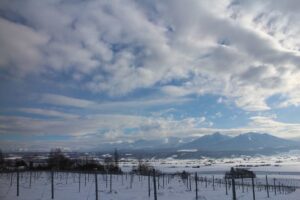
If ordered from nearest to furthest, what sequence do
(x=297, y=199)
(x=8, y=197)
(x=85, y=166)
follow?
(x=8, y=197) → (x=297, y=199) → (x=85, y=166)

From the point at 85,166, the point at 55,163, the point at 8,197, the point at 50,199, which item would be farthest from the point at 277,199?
the point at 55,163

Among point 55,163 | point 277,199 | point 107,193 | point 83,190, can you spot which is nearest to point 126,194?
point 107,193

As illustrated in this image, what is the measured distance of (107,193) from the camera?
32906 millimetres

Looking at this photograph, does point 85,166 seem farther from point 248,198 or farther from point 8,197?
point 8,197

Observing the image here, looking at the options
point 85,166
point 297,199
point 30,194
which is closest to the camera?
point 30,194

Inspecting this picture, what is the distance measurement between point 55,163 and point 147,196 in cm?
6199

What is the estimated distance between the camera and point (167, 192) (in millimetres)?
37656

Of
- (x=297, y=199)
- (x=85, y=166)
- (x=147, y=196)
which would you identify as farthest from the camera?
(x=85, y=166)

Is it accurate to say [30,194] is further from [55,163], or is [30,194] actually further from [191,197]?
[55,163]

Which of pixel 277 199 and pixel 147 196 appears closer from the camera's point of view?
pixel 147 196

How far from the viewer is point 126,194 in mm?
33750

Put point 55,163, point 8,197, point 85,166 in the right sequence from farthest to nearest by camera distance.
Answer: point 55,163, point 85,166, point 8,197

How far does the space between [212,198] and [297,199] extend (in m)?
8.31

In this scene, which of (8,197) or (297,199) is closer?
(8,197)
